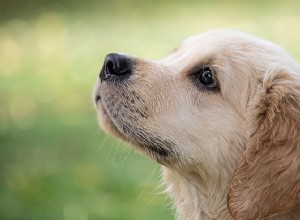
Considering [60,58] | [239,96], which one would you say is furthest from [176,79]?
[60,58]

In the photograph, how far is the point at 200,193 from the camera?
446 cm

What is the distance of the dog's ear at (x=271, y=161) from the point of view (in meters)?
4.03

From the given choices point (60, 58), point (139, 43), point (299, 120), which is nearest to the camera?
point (299, 120)

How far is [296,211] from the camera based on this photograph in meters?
4.18

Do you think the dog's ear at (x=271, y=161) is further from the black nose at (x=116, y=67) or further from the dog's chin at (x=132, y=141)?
the black nose at (x=116, y=67)

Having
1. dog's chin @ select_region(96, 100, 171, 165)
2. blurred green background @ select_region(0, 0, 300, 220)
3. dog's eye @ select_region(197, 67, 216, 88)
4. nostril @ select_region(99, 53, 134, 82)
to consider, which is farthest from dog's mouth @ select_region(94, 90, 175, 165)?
blurred green background @ select_region(0, 0, 300, 220)

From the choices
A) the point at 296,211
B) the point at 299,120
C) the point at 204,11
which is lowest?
the point at 204,11

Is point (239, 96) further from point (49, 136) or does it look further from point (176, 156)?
point (49, 136)

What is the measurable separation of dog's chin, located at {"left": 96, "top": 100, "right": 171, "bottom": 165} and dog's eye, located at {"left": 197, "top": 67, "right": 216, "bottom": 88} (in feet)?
1.29

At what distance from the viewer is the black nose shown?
438 centimetres

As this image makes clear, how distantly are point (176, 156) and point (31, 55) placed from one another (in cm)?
783

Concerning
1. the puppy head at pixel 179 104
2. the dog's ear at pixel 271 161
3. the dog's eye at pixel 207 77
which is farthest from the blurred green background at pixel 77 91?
the dog's ear at pixel 271 161

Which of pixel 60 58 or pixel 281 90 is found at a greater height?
pixel 281 90

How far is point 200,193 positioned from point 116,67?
765 millimetres
